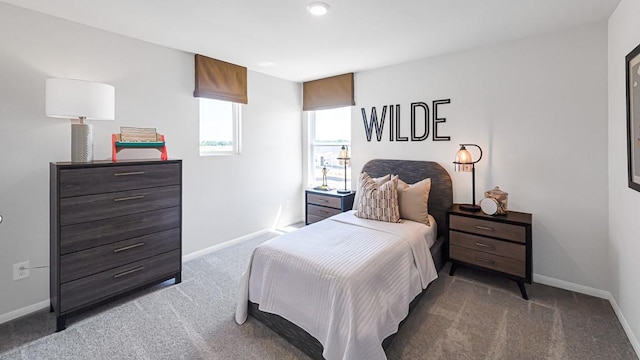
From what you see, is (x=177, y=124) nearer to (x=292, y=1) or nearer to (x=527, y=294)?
(x=292, y=1)

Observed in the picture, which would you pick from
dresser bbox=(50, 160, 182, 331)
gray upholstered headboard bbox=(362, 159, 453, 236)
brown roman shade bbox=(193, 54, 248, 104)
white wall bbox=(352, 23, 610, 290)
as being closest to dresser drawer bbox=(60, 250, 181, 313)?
dresser bbox=(50, 160, 182, 331)

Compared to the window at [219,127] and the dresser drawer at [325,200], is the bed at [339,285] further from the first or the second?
the window at [219,127]

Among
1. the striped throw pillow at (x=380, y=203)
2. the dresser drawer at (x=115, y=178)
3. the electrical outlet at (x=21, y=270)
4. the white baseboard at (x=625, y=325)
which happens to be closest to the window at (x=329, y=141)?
the striped throw pillow at (x=380, y=203)

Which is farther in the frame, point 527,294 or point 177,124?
point 177,124

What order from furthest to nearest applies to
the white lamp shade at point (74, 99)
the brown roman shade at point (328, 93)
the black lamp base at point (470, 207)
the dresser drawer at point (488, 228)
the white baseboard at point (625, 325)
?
the brown roman shade at point (328, 93) < the black lamp base at point (470, 207) < the dresser drawer at point (488, 228) < the white lamp shade at point (74, 99) < the white baseboard at point (625, 325)

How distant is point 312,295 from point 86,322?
5.82 ft

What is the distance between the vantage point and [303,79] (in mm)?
4371

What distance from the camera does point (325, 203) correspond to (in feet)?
12.8

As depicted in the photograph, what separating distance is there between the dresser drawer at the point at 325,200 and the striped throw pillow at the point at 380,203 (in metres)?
0.76

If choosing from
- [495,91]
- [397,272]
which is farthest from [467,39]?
[397,272]

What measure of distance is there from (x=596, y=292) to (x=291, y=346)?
2.67 m

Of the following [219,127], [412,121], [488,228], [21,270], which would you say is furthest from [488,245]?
[21,270]

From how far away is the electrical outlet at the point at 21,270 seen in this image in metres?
2.20

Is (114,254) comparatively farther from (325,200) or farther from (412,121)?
(412,121)
